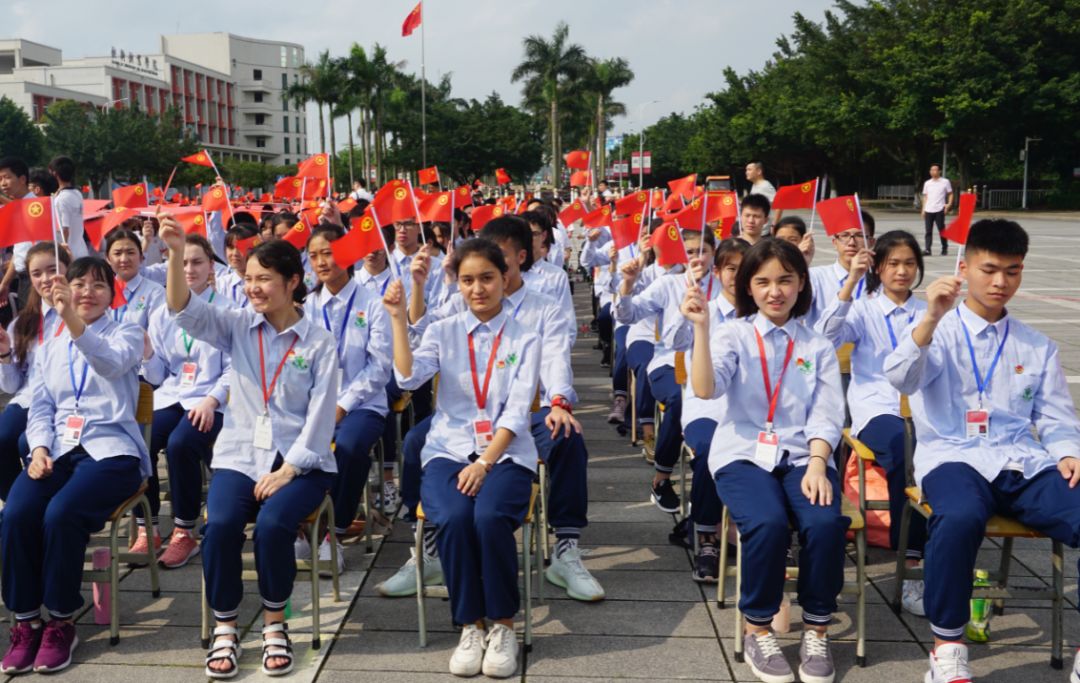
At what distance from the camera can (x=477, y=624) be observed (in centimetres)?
357

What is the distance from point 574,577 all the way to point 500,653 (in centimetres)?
78

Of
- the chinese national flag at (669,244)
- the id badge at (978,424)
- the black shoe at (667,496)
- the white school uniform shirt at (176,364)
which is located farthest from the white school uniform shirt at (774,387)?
the white school uniform shirt at (176,364)

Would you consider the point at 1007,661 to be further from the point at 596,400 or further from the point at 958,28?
the point at 958,28

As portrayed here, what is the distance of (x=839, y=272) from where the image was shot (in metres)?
5.38

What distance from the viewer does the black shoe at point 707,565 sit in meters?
4.26

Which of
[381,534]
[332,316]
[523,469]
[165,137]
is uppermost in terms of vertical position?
[165,137]

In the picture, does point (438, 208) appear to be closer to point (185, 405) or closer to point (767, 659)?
point (185, 405)

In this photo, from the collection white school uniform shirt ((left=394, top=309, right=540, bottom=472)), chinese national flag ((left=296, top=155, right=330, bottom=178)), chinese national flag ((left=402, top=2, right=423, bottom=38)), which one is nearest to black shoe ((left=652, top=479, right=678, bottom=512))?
white school uniform shirt ((left=394, top=309, right=540, bottom=472))

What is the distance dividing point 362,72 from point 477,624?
51.1 metres

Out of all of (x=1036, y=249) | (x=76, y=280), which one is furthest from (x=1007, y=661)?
(x=1036, y=249)

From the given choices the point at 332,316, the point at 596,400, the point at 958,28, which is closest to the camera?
the point at 332,316

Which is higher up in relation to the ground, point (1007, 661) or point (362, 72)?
point (362, 72)

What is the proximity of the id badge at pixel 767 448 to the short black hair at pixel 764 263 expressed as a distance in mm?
506

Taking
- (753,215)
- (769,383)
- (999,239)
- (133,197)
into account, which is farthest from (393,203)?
(133,197)
